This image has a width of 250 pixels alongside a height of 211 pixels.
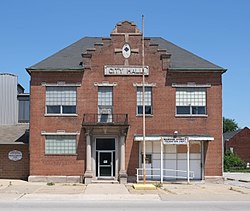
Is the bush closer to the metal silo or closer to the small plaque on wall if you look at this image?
the metal silo

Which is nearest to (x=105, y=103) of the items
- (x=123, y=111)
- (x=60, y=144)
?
(x=123, y=111)

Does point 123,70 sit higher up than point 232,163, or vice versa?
point 123,70

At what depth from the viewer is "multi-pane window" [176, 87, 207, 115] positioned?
121ft

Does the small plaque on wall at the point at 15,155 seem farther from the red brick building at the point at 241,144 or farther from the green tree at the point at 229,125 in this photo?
the green tree at the point at 229,125

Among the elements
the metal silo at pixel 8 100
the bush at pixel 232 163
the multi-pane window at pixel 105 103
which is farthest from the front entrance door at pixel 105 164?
the bush at pixel 232 163

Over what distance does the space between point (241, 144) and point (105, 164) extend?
5977 centimetres

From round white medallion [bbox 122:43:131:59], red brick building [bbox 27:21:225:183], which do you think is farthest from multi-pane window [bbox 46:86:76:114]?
round white medallion [bbox 122:43:131:59]

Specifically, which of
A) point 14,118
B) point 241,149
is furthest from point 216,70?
point 241,149

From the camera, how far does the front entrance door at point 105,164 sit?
3622 centimetres

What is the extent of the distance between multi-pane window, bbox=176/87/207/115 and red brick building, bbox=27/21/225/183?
0.07 m

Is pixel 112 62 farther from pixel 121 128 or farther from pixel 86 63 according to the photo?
pixel 121 128

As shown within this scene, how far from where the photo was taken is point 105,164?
1427 inches

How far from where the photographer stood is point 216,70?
36.9 metres

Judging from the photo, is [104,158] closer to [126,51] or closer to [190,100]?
[190,100]
